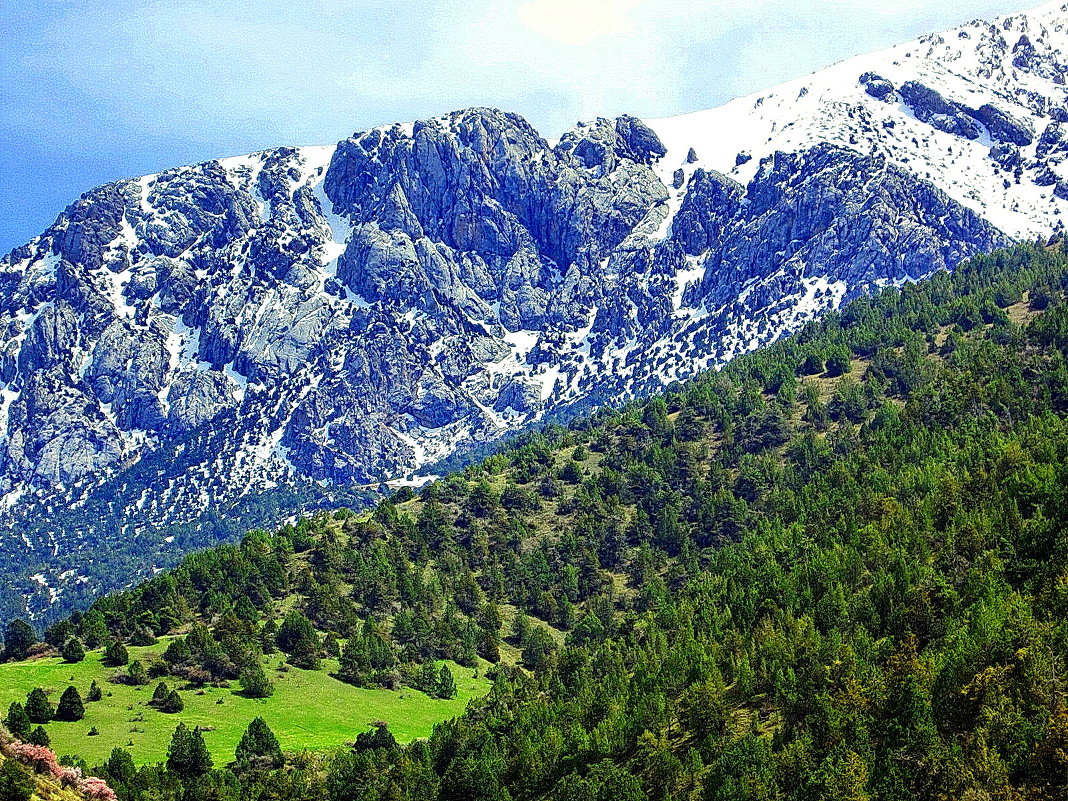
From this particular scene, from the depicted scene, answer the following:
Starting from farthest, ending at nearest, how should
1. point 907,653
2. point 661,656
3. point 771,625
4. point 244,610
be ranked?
1. point 244,610
2. point 661,656
3. point 771,625
4. point 907,653

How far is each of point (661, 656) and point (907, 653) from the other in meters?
44.6

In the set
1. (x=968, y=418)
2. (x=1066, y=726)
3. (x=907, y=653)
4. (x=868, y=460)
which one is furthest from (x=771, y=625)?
(x=968, y=418)

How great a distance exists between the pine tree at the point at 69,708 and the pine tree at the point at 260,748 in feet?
79.5

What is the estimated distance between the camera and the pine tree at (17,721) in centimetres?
11114

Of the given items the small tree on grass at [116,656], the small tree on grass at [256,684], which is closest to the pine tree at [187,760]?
the small tree on grass at [256,684]

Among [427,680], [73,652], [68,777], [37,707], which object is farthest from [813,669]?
[73,652]

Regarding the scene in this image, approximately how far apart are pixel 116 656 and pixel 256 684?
23.6 metres

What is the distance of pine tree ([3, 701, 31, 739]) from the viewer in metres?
111

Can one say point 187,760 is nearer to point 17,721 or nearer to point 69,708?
point 17,721

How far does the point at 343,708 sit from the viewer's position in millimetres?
159125

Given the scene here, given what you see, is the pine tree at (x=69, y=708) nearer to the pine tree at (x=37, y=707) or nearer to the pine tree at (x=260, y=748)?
the pine tree at (x=37, y=707)

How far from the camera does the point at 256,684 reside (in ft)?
516

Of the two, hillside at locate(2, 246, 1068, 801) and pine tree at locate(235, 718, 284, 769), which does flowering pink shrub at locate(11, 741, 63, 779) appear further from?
pine tree at locate(235, 718, 284, 769)

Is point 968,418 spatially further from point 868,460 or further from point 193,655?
point 193,655
